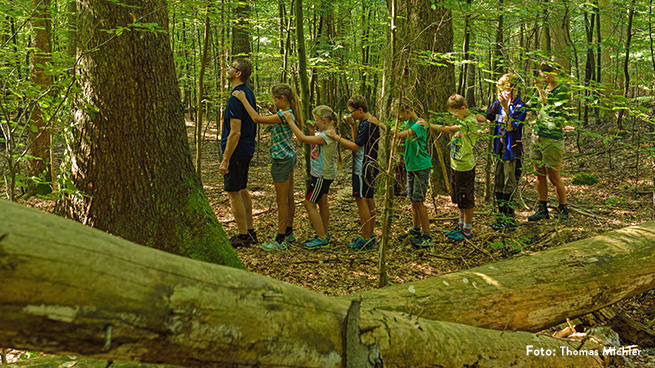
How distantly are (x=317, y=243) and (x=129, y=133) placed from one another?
275cm

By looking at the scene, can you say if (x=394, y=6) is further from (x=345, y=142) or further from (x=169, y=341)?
(x=169, y=341)

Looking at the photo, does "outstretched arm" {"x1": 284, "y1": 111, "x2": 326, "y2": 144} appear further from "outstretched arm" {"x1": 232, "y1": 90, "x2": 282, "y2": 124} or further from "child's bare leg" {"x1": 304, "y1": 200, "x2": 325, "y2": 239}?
"child's bare leg" {"x1": 304, "y1": 200, "x2": 325, "y2": 239}

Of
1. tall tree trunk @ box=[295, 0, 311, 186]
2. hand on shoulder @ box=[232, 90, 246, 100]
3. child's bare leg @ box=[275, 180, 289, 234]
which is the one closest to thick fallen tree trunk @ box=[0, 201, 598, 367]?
child's bare leg @ box=[275, 180, 289, 234]

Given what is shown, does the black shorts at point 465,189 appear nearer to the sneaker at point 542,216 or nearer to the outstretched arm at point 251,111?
the sneaker at point 542,216

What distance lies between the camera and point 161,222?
3.63 metres

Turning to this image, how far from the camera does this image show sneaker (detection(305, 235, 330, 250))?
5.27m

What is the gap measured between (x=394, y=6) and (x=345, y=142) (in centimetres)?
193

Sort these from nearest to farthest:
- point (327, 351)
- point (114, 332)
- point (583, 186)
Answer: point (114, 332) → point (327, 351) → point (583, 186)

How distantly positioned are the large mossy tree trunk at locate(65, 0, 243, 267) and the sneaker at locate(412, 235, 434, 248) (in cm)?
288

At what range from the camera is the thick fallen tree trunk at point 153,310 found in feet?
3.50

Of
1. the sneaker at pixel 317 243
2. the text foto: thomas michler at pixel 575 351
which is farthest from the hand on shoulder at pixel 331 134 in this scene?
the text foto: thomas michler at pixel 575 351

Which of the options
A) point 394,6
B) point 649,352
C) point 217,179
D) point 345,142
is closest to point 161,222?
point 345,142

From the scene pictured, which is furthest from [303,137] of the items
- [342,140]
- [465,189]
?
[465,189]

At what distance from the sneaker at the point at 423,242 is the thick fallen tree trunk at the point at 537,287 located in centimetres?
152
